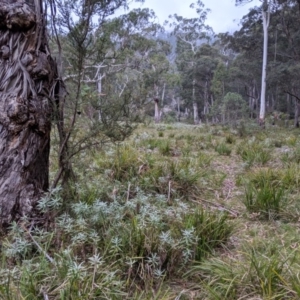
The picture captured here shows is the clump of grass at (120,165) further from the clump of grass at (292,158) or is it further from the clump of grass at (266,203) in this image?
the clump of grass at (292,158)

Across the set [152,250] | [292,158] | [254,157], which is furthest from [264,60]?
[152,250]

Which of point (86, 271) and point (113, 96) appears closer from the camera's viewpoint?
point (86, 271)

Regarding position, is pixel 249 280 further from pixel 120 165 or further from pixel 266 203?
pixel 120 165

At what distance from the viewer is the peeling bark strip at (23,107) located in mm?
2389

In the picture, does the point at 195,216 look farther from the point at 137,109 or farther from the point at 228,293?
the point at 137,109

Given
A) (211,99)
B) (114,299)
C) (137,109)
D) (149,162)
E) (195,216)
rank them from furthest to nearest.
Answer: (211,99) < (149,162) < (137,109) < (195,216) < (114,299)

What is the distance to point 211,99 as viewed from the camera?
37156 mm

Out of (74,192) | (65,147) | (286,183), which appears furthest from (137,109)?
(286,183)

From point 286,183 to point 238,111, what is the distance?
19.3m

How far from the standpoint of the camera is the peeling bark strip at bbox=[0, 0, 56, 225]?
7.84ft

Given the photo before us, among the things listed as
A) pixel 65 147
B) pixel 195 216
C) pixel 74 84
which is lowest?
pixel 195 216

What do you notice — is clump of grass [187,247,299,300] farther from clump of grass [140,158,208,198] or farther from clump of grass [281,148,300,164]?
clump of grass [281,148,300,164]

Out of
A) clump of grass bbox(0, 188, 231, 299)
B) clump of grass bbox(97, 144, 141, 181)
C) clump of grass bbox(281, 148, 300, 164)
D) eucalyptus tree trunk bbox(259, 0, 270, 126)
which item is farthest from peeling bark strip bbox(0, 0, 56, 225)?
eucalyptus tree trunk bbox(259, 0, 270, 126)

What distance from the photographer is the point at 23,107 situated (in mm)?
2395
